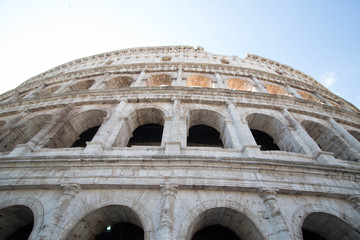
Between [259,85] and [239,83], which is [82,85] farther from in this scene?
[259,85]

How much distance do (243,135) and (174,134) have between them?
2.61 metres

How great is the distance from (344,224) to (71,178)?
7613mm

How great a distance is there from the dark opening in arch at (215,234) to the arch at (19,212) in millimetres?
4380

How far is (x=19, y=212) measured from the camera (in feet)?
18.0

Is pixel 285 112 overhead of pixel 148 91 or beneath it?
beneath

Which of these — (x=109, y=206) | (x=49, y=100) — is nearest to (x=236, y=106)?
(x=109, y=206)

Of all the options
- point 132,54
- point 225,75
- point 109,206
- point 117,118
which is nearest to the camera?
point 109,206

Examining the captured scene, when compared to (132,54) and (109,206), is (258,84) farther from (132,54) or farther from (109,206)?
(132,54)

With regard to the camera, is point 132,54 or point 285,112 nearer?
point 285,112

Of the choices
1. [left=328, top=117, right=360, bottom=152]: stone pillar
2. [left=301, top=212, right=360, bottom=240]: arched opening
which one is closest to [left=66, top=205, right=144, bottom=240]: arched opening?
[left=301, top=212, right=360, bottom=240]: arched opening

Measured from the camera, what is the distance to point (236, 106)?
9.18 meters

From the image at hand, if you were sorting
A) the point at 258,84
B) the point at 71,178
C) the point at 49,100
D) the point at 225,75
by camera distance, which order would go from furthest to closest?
the point at 225,75
the point at 258,84
the point at 49,100
the point at 71,178

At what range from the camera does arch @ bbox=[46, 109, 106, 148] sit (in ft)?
27.3

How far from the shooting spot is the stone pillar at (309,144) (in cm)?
671
